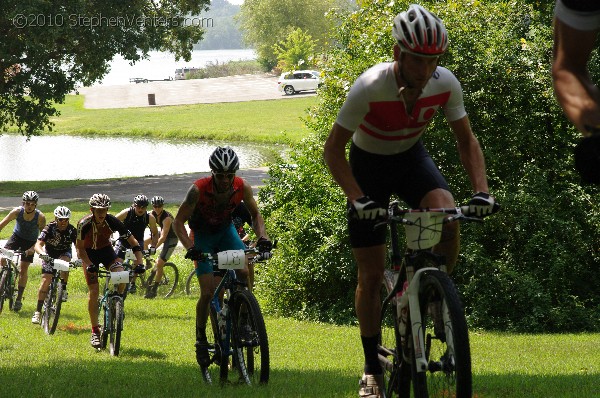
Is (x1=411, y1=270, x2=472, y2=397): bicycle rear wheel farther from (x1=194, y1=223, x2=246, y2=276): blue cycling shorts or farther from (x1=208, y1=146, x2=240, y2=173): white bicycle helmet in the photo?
(x1=194, y1=223, x2=246, y2=276): blue cycling shorts

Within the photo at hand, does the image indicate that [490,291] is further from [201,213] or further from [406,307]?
[406,307]

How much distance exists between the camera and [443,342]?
5148 millimetres

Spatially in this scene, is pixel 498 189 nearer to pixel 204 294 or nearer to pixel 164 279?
pixel 204 294

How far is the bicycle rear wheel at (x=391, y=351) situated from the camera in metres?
Result: 5.79

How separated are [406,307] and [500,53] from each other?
39.3ft

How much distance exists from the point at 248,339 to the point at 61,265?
281 inches

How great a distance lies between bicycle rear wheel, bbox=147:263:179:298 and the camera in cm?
2188

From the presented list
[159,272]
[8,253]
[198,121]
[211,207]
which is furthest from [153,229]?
[198,121]

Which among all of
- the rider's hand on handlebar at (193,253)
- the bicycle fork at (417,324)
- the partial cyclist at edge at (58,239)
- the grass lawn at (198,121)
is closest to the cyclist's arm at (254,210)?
the rider's hand on handlebar at (193,253)

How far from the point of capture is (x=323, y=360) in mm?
11906

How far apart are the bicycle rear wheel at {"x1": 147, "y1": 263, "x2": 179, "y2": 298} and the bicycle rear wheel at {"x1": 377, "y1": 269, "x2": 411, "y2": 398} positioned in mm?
15582

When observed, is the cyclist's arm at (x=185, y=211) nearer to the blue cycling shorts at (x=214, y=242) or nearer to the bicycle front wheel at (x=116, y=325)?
the blue cycling shorts at (x=214, y=242)

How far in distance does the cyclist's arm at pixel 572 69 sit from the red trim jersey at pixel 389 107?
8.69 feet

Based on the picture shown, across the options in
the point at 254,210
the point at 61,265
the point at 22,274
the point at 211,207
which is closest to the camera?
the point at 211,207
